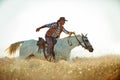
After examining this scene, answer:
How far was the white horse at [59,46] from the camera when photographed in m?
2.45

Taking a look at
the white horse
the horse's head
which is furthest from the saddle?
the horse's head

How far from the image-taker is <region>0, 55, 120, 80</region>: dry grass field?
2.43m

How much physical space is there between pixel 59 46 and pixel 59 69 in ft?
0.29

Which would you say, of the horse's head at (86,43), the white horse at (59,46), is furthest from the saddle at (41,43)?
the horse's head at (86,43)

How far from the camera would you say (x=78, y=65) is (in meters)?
2.44

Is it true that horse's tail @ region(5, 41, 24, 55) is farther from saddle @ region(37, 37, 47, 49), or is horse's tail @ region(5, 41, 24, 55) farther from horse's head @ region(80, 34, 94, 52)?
horse's head @ region(80, 34, 94, 52)

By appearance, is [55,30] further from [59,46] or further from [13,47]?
[13,47]

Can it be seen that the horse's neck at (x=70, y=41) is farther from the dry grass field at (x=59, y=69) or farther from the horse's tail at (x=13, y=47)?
the horse's tail at (x=13, y=47)

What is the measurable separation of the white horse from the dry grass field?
3cm

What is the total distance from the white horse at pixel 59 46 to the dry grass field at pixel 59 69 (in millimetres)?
27

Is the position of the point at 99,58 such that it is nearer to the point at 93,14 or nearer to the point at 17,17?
the point at 93,14

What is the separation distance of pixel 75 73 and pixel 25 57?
0.65 ft

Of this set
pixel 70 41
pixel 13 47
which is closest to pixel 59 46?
pixel 70 41

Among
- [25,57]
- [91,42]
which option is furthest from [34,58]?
[91,42]
